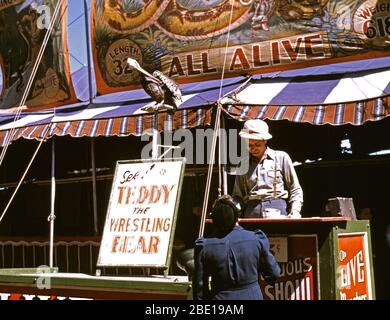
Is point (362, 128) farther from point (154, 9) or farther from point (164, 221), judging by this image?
point (164, 221)

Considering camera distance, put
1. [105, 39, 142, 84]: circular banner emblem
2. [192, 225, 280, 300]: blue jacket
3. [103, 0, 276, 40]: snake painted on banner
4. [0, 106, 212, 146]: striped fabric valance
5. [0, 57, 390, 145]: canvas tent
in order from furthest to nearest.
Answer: [105, 39, 142, 84]: circular banner emblem → [103, 0, 276, 40]: snake painted on banner → [0, 106, 212, 146]: striped fabric valance → [0, 57, 390, 145]: canvas tent → [192, 225, 280, 300]: blue jacket

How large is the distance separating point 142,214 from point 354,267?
195cm

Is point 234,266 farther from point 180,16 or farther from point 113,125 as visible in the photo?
point 180,16

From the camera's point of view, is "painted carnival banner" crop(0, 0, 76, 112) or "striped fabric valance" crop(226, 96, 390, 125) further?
"painted carnival banner" crop(0, 0, 76, 112)

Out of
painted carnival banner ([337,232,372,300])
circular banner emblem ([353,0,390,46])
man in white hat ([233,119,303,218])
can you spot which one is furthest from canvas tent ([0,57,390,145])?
painted carnival banner ([337,232,372,300])

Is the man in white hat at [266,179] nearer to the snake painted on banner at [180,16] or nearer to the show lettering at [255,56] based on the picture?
the show lettering at [255,56]

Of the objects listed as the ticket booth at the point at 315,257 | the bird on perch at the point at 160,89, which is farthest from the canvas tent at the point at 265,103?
the ticket booth at the point at 315,257

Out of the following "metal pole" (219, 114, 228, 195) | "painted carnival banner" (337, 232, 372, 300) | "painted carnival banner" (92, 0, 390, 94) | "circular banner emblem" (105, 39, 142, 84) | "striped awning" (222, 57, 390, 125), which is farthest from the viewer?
"circular banner emblem" (105, 39, 142, 84)

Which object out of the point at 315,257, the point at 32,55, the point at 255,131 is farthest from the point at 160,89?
the point at 32,55

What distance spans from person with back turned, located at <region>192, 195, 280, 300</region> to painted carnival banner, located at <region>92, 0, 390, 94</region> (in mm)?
4007

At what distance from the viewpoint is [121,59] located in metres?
9.02

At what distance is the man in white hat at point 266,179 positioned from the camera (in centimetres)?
515

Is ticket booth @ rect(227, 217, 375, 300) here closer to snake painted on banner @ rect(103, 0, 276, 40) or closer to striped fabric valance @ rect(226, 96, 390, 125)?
striped fabric valance @ rect(226, 96, 390, 125)

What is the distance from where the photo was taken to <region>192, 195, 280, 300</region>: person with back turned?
12.5ft
